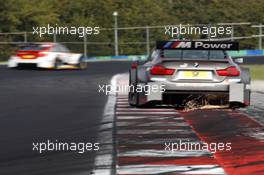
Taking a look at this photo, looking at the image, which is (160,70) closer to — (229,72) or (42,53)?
(229,72)

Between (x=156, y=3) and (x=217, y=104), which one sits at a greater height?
(x=156, y=3)

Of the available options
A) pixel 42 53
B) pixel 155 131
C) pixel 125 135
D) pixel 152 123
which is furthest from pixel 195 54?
pixel 42 53

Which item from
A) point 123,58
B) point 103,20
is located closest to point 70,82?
point 123,58

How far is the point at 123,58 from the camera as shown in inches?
1902

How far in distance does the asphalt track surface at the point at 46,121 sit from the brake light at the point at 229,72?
2124 millimetres

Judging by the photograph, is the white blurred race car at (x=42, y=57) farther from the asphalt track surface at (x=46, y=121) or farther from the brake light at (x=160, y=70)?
the brake light at (x=160, y=70)

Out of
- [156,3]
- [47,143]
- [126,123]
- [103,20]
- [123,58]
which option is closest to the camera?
[47,143]

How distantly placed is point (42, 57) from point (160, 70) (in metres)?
19.2

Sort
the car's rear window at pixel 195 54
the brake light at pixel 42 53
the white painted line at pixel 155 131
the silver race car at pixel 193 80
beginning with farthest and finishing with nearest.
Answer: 1. the brake light at pixel 42 53
2. the car's rear window at pixel 195 54
3. the silver race car at pixel 193 80
4. the white painted line at pixel 155 131

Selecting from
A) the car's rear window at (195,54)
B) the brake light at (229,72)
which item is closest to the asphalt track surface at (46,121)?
the car's rear window at (195,54)

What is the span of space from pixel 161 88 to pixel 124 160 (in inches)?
171

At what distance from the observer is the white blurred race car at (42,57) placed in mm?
31359

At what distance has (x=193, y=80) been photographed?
1245 cm

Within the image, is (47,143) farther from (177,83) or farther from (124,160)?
(177,83)
